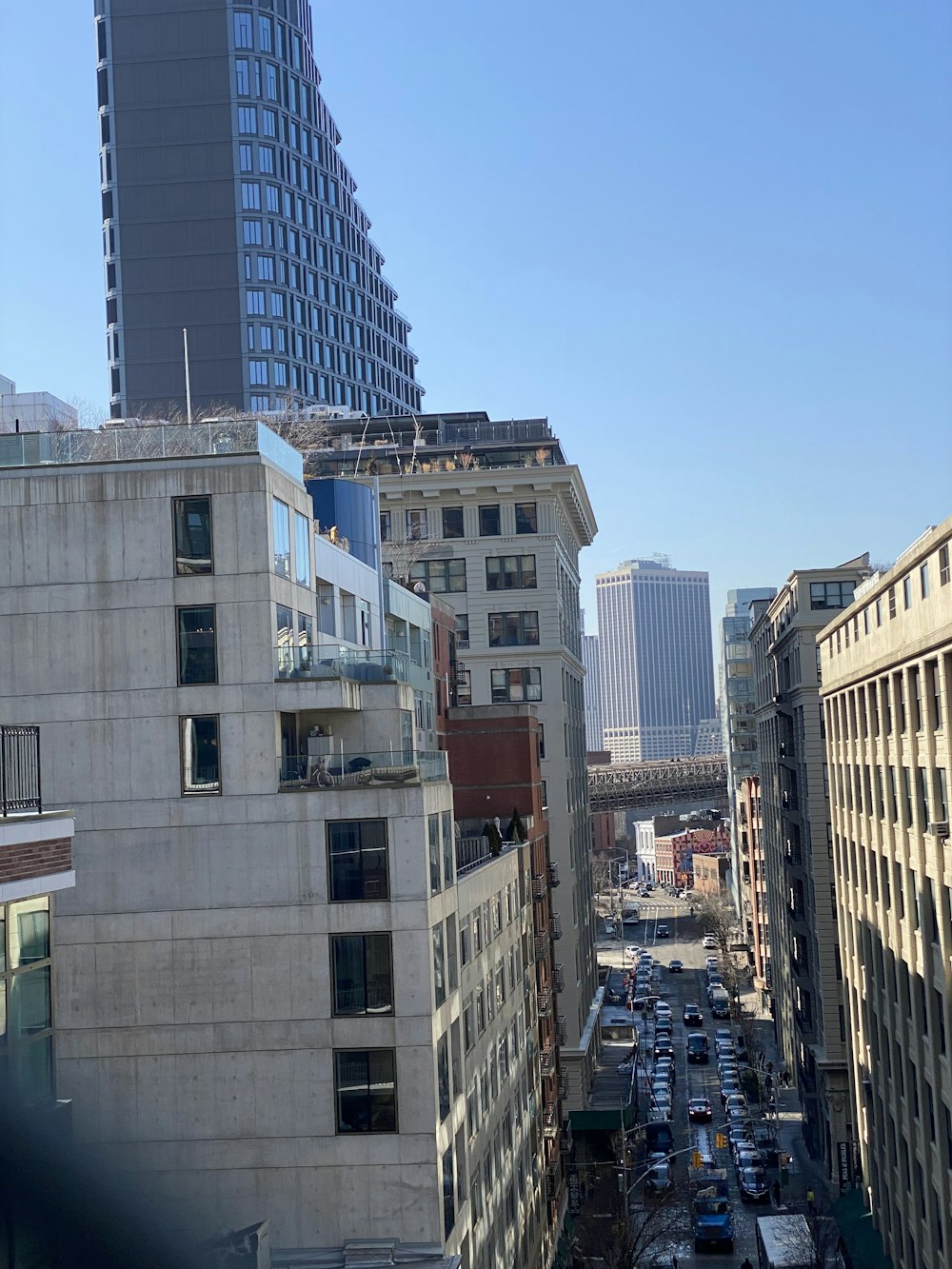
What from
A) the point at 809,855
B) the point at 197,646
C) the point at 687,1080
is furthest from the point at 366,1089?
the point at 687,1080

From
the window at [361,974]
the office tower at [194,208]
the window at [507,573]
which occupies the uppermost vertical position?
the office tower at [194,208]

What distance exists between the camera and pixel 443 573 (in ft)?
273

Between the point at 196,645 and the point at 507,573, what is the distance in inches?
1977

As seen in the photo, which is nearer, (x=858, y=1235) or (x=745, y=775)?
(x=858, y=1235)

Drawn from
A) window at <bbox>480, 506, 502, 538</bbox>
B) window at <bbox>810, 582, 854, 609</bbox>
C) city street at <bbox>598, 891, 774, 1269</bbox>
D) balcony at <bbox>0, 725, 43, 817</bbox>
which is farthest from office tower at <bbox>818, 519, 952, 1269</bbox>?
balcony at <bbox>0, 725, 43, 817</bbox>

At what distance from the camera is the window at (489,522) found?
82.9 metres

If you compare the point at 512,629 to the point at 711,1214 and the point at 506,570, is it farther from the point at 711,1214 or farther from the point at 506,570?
the point at 711,1214

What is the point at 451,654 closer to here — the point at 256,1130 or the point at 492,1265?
the point at 492,1265

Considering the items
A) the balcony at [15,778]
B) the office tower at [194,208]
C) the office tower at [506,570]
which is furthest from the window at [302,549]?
the office tower at [194,208]

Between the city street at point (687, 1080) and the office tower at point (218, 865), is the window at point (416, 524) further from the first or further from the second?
the office tower at point (218, 865)

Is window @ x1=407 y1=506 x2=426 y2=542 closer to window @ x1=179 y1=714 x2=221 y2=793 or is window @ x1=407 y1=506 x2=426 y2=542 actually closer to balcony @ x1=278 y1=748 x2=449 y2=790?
balcony @ x1=278 y1=748 x2=449 y2=790

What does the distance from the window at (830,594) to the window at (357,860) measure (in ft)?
170

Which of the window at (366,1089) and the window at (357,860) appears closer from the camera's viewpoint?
the window at (366,1089)

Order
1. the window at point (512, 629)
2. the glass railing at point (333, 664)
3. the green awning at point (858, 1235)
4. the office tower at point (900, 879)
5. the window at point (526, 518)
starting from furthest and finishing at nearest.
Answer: the window at point (526, 518) < the window at point (512, 629) < the green awning at point (858, 1235) < the office tower at point (900, 879) < the glass railing at point (333, 664)
